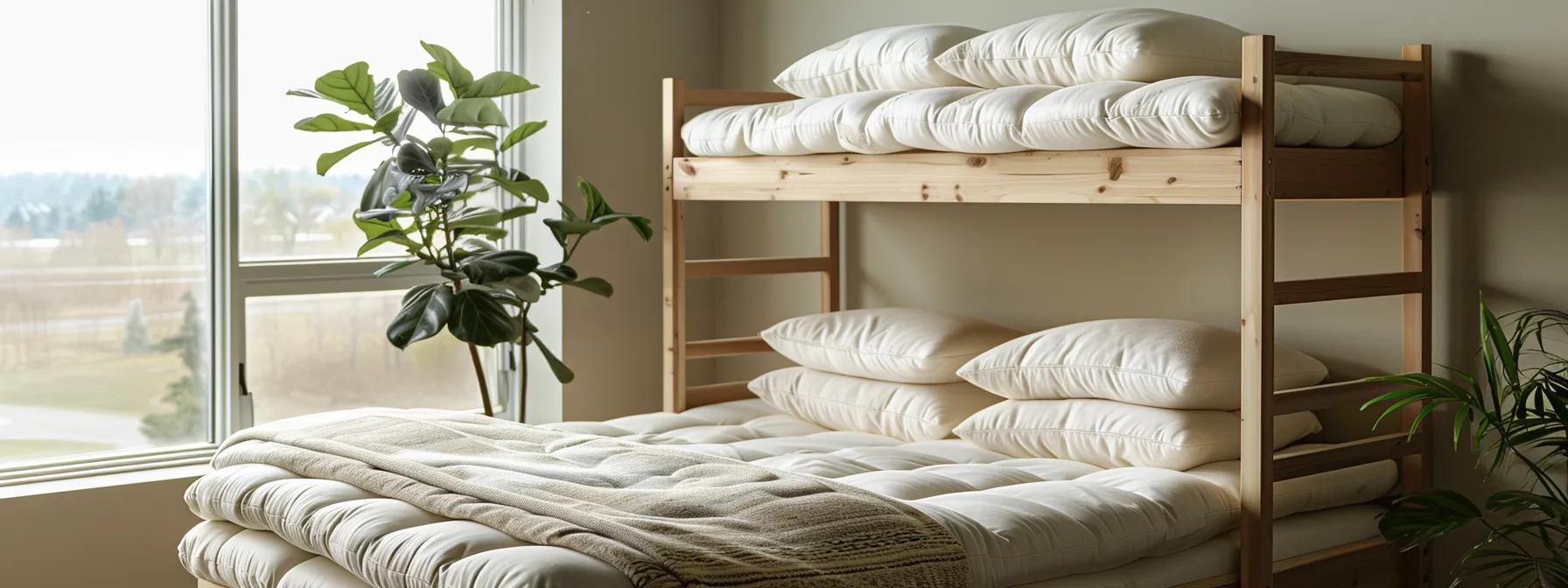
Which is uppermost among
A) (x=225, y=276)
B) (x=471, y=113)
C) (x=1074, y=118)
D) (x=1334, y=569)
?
(x=471, y=113)

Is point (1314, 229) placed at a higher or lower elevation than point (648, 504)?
higher

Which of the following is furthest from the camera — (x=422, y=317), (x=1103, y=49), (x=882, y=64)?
(x=422, y=317)

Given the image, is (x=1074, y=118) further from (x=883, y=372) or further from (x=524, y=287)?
(x=524, y=287)

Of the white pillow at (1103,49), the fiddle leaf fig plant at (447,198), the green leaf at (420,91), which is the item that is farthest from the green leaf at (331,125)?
the white pillow at (1103,49)

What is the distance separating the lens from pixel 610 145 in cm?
397

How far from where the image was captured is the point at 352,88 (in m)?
3.23

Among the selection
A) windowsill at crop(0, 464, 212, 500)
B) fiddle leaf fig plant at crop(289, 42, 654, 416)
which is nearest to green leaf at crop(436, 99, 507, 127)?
fiddle leaf fig plant at crop(289, 42, 654, 416)

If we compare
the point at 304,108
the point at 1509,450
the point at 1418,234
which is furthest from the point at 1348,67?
the point at 304,108

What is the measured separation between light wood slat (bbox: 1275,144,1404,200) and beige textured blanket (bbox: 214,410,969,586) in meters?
0.83

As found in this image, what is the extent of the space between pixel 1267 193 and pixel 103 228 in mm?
2550

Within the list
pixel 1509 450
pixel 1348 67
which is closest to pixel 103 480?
pixel 1348 67

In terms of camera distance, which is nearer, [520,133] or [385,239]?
[385,239]

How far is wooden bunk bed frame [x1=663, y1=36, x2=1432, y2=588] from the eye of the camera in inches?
90.2

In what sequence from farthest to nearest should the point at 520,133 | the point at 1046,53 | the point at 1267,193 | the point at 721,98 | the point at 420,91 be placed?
the point at 721,98
the point at 520,133
the point at 420,91
the point at 1046,53
the point at 1267,193
